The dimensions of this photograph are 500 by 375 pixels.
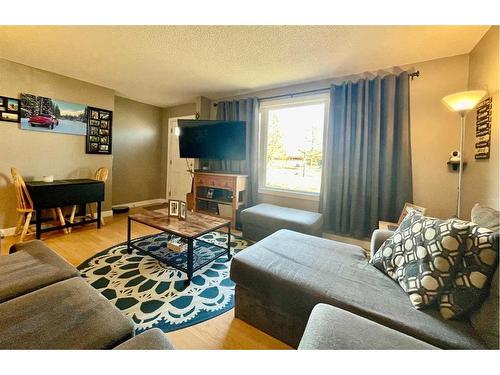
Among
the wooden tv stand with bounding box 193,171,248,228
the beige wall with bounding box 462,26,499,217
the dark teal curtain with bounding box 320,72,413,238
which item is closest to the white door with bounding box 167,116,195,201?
the wooden tv stand with bounding box 193,171,248,228

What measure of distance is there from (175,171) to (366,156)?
3.73m

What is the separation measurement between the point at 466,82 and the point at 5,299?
3.63 meters

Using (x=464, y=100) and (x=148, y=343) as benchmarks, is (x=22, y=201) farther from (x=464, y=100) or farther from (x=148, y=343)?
(x=464, y=100)

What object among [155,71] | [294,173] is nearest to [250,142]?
[294,173]

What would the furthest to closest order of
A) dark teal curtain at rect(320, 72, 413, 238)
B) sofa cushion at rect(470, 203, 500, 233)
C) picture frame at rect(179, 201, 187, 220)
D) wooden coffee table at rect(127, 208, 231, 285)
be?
dark teal curtain at rect(320, 72, 413, 238) < picture frame at rect(179, 201, 187, 220) < wooden coffee table at rect(127, 208, 231, 285) < sofa cushion at rect(470, 203, 500, 233)

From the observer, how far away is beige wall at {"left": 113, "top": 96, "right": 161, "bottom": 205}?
4023mm

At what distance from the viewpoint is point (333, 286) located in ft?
3.49

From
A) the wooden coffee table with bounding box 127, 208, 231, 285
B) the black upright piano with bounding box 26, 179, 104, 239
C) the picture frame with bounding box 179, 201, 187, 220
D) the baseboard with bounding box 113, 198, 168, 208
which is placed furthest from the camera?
the baseboard with bounding box 113, 198, 168, 208

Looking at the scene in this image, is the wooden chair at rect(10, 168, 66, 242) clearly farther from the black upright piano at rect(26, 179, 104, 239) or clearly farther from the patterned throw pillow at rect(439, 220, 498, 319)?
the patterned throw pillow at rect(439, 220, 498, 319)

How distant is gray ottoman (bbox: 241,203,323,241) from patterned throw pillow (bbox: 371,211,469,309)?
1.18 m

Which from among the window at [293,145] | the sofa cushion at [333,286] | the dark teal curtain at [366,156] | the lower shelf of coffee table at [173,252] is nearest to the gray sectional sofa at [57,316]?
the sofa cushion at [333,286]

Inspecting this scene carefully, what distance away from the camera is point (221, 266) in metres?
2.05

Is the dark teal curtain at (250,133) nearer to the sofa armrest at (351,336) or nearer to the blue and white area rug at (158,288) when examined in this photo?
the blue and white area rug at (158,288)
